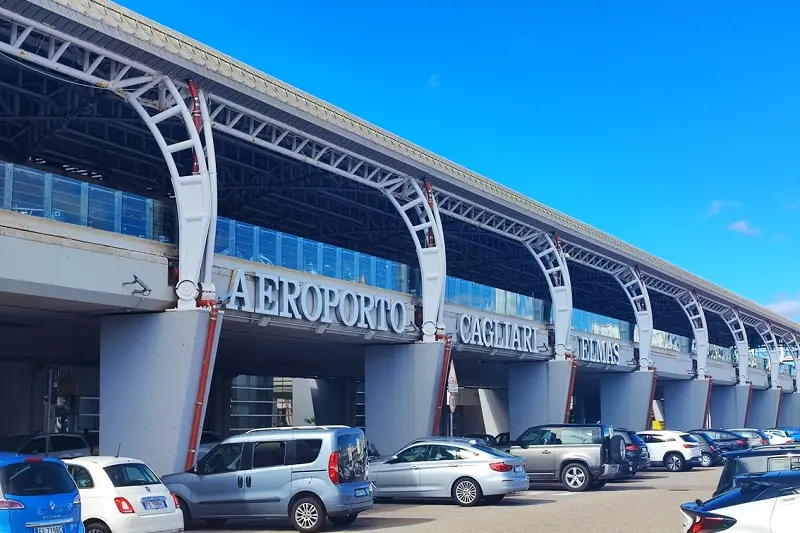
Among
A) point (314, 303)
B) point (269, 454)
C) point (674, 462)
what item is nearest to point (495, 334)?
point (674, 462)

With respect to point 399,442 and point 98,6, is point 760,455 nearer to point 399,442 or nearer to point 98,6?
point 98,6

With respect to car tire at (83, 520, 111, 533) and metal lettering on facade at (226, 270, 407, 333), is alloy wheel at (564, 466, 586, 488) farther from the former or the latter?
car tire at (83, 520, 111, 533)

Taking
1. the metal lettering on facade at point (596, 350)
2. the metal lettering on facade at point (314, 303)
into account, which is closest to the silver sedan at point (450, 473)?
the metal lettering on facade at point (314, 303)

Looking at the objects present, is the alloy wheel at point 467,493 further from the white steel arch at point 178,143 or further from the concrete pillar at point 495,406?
the concrete pillar at point 495,406

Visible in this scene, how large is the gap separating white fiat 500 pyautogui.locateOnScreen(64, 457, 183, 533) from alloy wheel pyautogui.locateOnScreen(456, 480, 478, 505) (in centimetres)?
793

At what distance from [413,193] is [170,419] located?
38.1ft

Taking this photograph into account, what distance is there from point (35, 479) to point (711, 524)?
727cm

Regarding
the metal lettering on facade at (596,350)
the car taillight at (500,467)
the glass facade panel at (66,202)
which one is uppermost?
the glass facade panel at (66,202)

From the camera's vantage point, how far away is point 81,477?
13383 millimetres

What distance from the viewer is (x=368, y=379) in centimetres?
2942

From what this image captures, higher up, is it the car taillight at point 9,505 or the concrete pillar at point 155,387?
the concrete pillar at point 155,387

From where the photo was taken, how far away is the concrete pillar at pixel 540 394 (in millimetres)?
36375

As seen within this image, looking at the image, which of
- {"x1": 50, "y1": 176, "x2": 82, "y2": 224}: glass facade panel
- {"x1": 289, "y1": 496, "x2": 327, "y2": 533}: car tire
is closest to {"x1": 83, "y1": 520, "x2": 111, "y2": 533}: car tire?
{"x1": 289, "y1": 496, "x2": 327, "y2": 533}: car tire

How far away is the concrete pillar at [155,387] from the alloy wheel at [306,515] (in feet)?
16.4
